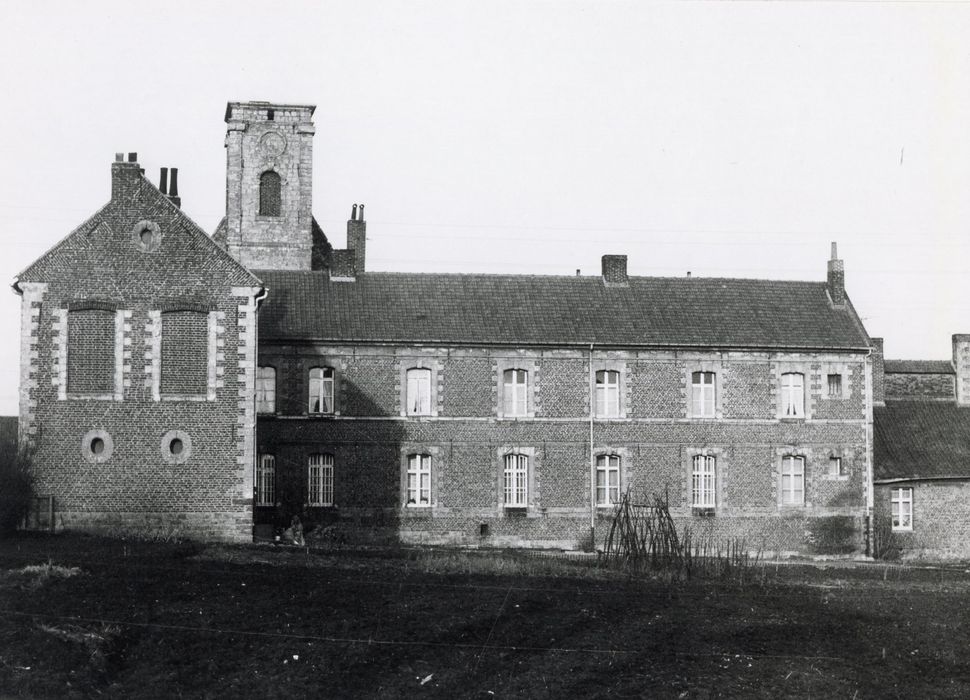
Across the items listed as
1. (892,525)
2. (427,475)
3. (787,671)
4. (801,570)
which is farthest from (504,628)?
(892,525)

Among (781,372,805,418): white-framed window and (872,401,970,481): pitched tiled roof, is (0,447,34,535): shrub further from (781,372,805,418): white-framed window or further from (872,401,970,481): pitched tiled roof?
(872,401,970,481): pitched tiled roof

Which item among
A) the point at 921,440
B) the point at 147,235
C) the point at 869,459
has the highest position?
the point at 147,235

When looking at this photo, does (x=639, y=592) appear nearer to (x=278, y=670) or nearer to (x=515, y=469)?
(x=278, y=670)

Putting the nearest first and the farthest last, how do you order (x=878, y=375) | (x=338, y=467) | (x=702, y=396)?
(x=338, y=467) < (x=702, y=396) < (x=878, y=375)

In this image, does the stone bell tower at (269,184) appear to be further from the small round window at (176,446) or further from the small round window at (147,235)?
the small round window at (176,446)

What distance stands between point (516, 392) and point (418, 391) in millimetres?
3133

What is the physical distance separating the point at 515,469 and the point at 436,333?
4995 millimetres

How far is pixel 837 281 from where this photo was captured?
124ft

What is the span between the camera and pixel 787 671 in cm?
1438

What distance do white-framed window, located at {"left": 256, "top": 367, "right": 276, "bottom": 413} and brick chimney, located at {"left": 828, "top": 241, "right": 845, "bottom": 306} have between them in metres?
19.5

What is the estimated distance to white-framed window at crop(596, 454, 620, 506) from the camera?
113 ft

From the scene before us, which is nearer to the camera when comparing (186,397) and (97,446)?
(97,446)

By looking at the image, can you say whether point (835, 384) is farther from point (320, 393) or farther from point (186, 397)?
point (186, 397)

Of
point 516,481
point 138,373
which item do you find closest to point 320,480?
point 516,481
